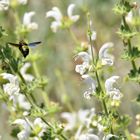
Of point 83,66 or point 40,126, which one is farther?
point 40,126

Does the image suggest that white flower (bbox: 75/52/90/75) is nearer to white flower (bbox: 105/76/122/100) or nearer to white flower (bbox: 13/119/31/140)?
white flower (bbox: 105/76/122/100)

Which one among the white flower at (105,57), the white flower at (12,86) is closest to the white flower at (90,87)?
the white flower at (105,57)

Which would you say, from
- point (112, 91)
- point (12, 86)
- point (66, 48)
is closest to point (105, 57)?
point (112, 91)

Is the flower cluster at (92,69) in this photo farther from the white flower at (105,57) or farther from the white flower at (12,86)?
the white flower at (12,86)

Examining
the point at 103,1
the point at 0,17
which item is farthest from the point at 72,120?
the point at 103,1

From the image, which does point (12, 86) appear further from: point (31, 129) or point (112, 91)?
point (112, 91)

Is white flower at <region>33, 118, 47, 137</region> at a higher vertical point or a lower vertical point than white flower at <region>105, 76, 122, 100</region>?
lower

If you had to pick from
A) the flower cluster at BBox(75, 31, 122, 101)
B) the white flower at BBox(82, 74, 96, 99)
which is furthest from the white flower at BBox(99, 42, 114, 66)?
the white flower at BBox(82, 74, 96, 99)

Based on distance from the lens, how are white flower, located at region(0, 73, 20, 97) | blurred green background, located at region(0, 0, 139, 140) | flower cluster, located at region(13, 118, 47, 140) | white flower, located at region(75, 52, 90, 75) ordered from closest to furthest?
white flower, located at region(75, 52, 90, 75) < white flower, located at region(0, 73, 20, 97) < flower cluster, located at region(13, 118, 47, 140) < blurred green background, located at region(0, 0, 139, 140)

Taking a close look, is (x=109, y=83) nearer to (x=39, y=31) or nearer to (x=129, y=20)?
(x=129, y=20)
